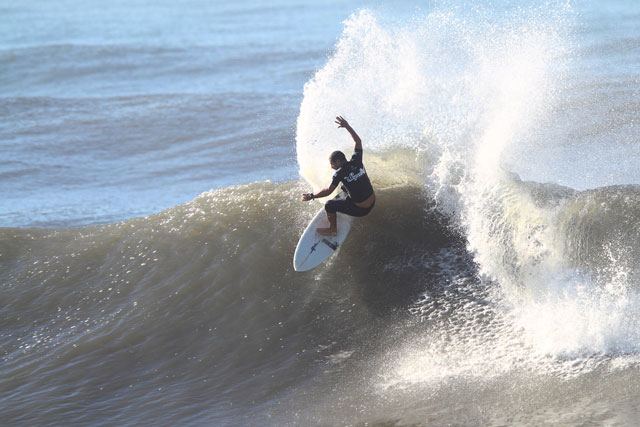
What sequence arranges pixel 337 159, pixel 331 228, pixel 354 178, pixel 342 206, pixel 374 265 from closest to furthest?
pixel 337 159
pixel 354 178
pixel 342 206
pixel 331 228
pixel 374 265

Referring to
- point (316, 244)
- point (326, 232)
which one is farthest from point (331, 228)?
point (316, 244)

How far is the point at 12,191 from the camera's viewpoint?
622 inches

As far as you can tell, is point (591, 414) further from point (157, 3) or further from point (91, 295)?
point (157, 3)

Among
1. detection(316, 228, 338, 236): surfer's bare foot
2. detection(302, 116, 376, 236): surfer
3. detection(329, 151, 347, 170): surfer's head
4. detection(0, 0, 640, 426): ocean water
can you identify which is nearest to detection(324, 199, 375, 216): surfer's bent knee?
detection(302, 116, 376, 236): surfer

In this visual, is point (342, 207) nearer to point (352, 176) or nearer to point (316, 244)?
point (352, 176)

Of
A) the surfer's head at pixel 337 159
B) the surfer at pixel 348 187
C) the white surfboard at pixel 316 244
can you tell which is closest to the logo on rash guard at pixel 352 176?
the surfer at pixel 348 187

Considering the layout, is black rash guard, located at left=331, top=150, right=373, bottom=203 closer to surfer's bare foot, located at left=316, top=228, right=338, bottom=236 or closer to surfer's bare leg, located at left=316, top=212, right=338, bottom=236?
surfer's bare leg, located at left=316, top=212, right=338, bottom=236

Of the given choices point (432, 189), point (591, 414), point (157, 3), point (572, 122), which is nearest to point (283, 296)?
point (432, 189)

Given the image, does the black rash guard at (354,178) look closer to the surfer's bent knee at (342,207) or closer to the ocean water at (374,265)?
the surfer's bent knee at (342,207)

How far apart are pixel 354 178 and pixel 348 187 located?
0.50ft

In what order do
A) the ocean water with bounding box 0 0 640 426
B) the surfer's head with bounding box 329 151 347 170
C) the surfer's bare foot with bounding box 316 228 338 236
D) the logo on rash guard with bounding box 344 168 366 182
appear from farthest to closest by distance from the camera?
1. the surfer's bare foot with bounding box 316 228 338 236
2. the logo on rash guard with bounding box 344 168 366 182
3. the surfer's head with bounding box 329 151 347 170
4. the ocean water with bounding box 0 0 640 426

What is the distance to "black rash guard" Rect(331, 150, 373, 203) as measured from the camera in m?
8.65

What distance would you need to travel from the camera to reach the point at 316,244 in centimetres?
905

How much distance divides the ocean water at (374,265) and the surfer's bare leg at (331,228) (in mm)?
483
